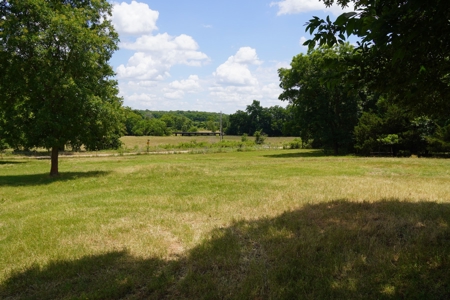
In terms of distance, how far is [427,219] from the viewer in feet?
23.6

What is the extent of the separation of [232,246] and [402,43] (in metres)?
4.19

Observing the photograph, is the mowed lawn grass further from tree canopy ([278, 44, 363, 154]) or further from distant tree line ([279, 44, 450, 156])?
tree canopy ([278, 44, 363, 154])

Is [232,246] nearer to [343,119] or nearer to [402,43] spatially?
[402,43]

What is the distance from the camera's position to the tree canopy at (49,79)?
16.2 meters

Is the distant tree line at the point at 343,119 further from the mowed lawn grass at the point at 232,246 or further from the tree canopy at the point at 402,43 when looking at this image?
the tree canopy at the point at 402,43

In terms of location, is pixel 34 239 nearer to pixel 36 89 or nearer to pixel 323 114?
pixel 36 89

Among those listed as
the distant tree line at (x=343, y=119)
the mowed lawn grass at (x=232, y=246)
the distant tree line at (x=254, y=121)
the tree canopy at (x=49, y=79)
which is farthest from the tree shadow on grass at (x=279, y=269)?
the distant tree line at (x=254, y=121)

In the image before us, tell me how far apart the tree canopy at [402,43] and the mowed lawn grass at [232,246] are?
2600 mm

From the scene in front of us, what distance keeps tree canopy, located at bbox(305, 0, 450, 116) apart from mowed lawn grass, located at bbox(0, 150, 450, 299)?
2600 mm

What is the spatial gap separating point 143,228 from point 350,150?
36393mm

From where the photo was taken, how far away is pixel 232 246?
5988 millimetres

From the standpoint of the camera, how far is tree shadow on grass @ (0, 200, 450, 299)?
435 centimetres

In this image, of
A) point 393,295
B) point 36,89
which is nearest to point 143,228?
point 393,295

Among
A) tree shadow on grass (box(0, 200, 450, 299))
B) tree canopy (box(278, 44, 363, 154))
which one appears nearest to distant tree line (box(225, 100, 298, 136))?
tree canopy (box(278, 44, 363, 154))
